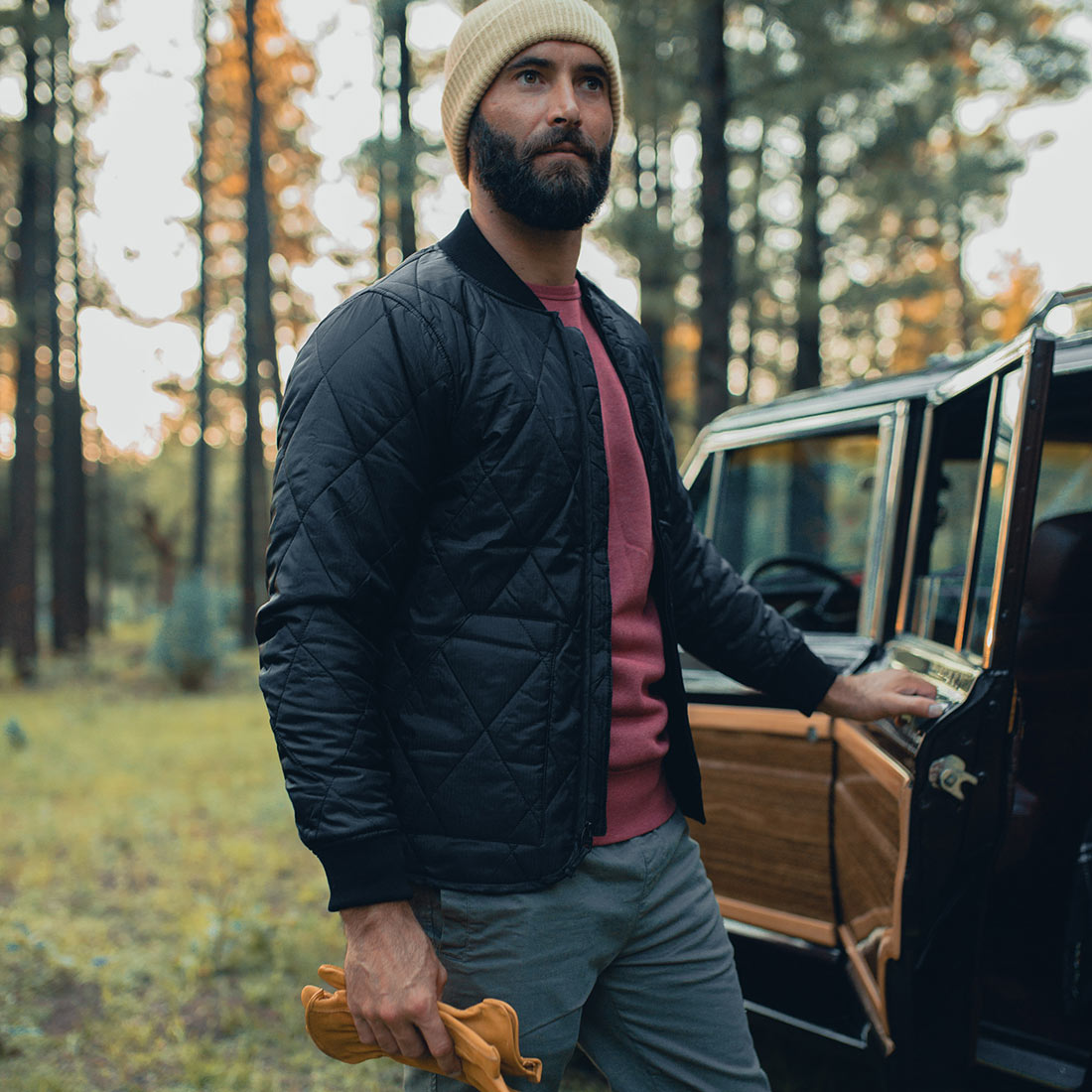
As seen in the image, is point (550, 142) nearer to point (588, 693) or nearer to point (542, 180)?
point (542, 180)

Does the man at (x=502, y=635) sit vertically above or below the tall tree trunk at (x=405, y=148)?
below

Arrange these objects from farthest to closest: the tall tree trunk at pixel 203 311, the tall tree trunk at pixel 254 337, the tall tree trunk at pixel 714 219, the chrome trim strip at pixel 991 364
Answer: the tall tree trunk at pixel 203 311 → the tall tree trunk at pixel 254 337 → the tall tree trunk at pixel 714 219 → the chrome trim strip at pixel 991 364

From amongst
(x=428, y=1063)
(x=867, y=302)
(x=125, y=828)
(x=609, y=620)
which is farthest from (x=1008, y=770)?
(x=867, y=302)

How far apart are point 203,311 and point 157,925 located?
16.3 metres

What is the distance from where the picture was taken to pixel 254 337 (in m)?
16.1

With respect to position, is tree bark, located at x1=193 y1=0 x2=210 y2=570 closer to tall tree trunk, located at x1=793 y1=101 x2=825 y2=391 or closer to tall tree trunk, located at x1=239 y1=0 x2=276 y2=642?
tall tree trunk, located at x1=239 y1=0 x2=276 y2=642

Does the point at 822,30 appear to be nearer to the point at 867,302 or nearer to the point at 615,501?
the point at 867,302

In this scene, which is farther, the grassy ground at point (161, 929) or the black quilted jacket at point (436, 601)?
the grassy ground at point (161, 929)

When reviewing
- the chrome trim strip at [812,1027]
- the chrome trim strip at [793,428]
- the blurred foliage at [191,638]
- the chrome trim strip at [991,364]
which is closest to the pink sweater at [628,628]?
the chrome trim strip at [991,364]

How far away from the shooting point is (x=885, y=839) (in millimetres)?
2162

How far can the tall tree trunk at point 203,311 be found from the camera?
57.8ft

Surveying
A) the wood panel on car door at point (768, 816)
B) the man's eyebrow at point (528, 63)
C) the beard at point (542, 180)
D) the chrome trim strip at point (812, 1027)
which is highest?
the man's eyebrow at point (528, 63)

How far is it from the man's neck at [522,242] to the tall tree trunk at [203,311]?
54.0 feet

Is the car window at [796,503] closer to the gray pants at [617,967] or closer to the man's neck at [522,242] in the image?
the man's neck at [522,242]
